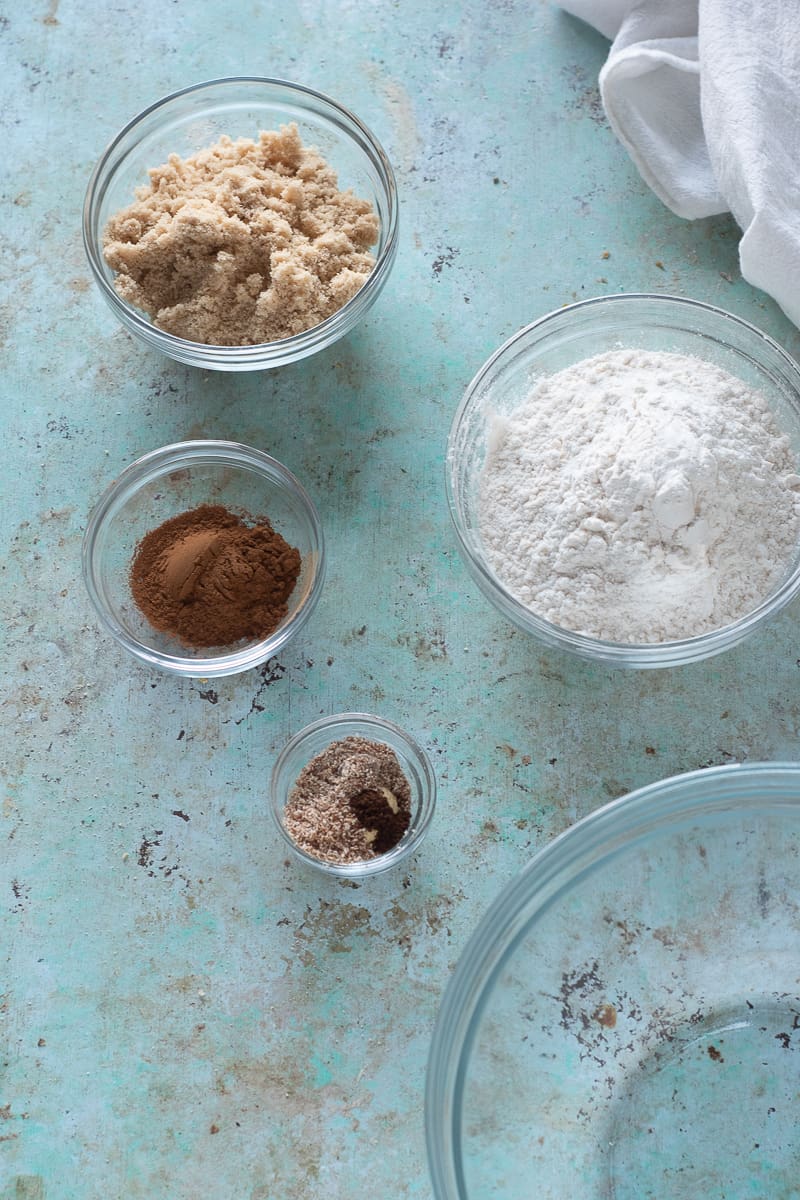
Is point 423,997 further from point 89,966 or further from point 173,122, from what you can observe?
point 173,122

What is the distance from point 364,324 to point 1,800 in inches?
35.6

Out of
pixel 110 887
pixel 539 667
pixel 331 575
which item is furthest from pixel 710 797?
pixel 110 887

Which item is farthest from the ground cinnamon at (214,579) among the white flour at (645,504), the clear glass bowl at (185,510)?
the white flour at (645,504)

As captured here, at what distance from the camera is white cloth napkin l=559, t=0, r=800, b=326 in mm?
1624

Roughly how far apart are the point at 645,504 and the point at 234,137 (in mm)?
919

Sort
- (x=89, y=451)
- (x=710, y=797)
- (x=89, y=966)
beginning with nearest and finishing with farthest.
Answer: (x=710, y=797)
(x=89, y=966)
(x=89, y=451)

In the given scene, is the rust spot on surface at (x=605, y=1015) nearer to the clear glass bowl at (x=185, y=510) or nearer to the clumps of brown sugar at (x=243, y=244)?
the clear glass bowl at (x=185, y=510)

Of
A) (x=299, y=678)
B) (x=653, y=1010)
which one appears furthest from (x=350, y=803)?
(x=653, y=1010)

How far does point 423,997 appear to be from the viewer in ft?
5.20

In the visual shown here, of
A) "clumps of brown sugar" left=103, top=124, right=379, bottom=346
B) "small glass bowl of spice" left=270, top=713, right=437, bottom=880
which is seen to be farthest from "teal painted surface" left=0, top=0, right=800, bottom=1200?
"clumps of brown sugar" left=103, top=124, right=379, bottom=346

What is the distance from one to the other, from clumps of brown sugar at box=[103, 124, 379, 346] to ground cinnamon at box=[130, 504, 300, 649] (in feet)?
0.89

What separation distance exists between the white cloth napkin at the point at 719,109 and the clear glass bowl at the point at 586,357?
0.09m

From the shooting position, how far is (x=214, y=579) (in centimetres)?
162

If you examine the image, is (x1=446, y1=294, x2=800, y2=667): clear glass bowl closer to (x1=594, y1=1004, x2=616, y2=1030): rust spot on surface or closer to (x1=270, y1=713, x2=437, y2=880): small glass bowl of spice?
(x1=270, y1=713, x2=437, y2=880): small glass bowl of spice
